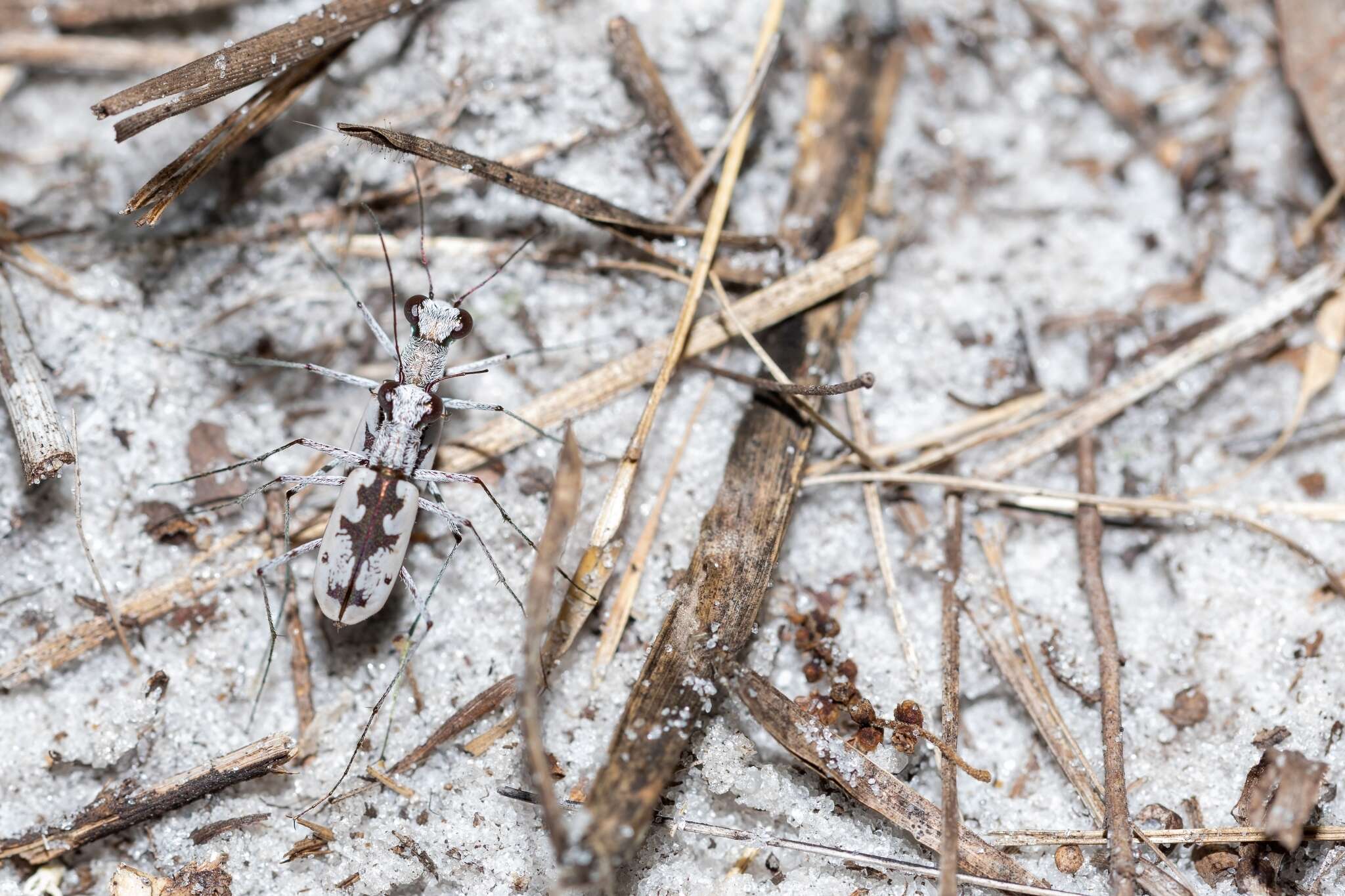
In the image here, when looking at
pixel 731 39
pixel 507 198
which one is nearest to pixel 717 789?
pixel 507 198

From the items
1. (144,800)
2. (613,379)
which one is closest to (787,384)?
(613,379)

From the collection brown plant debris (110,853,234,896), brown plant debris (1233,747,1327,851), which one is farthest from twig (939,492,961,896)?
brown plant debris (110,853,234,896)

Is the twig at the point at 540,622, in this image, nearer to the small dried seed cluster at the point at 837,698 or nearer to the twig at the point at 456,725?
the twig at the point at 456,725

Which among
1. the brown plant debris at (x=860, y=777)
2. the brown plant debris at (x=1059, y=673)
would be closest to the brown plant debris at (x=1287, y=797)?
the brown plant debris at (x=1059, y=673)

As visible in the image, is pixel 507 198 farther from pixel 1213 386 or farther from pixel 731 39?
pixel 1213 386

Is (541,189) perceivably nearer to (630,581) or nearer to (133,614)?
(630,581)

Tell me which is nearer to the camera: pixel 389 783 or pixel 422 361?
pixel 389 783
